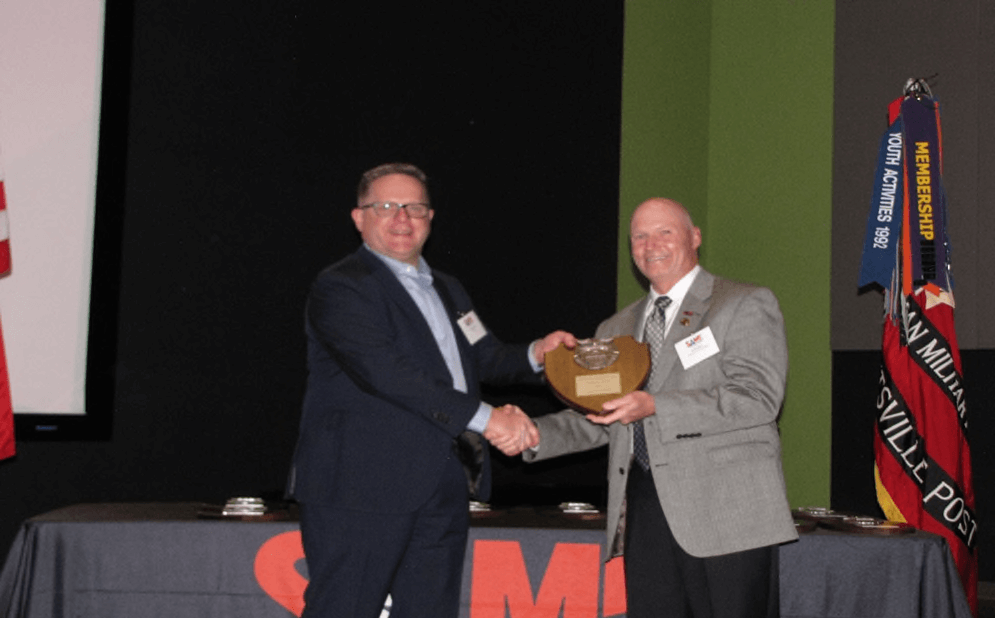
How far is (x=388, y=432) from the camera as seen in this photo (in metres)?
2.33

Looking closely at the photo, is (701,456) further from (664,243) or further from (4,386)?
(4,386)

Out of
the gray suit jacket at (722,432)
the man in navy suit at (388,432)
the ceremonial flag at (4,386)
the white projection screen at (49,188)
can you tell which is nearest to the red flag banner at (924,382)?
the gray suit jacket at (722,432)

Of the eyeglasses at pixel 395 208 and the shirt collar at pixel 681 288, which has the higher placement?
the eyeglasses at pixel 395 208

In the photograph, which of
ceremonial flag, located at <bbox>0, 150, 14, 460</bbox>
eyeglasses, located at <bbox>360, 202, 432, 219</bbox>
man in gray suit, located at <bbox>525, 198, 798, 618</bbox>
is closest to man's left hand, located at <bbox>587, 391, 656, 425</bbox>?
man in gray suit, located at <bbox>525, 198, 798, 618</bbox>

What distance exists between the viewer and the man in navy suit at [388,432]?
227 cm

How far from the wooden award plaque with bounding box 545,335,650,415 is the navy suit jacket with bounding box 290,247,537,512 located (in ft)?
0.94

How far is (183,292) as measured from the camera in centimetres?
358

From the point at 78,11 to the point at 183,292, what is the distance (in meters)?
1.08

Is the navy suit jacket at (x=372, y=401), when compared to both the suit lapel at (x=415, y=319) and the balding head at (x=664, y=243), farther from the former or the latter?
the balding head at (x=664, y=243)

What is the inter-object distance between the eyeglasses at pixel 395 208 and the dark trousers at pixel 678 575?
0.91 meters

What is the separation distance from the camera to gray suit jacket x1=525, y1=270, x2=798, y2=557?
2232 mm

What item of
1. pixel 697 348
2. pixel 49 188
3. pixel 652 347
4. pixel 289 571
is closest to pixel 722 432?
pixel 697 348

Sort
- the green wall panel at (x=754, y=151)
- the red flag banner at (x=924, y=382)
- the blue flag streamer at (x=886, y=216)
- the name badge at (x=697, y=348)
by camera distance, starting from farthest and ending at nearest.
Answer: the green wall panel at (x=754, y=151), the blue flag streamer at (x=886, y=216), the red flag banner at (x=924, y=382), the name badge at (x=697, y=348)

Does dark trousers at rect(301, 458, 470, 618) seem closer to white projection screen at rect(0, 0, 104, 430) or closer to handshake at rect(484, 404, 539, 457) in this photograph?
handshake at rect(484, 404, 539, 457)
